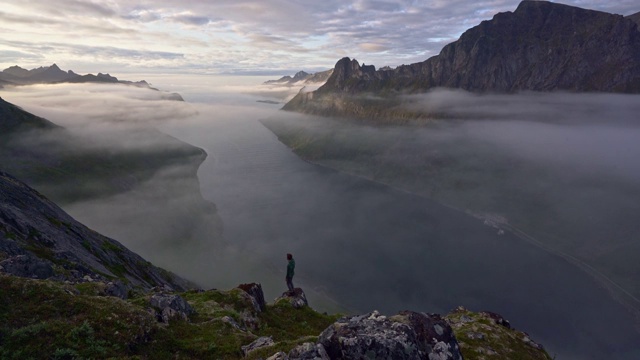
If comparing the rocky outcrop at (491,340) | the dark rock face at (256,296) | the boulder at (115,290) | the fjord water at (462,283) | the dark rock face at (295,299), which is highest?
the boulder at (115,290)

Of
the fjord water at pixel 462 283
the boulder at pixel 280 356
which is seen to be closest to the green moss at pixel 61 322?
the boulder at pixel 280 356

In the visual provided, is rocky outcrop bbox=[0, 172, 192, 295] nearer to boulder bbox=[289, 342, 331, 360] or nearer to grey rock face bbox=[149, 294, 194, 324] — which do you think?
grey rock face bbox=[149, 294, 194, 324]

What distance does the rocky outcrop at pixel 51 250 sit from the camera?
112ft

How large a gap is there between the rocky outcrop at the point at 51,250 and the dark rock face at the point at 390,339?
22284 millimetres

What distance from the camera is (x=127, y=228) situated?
179m

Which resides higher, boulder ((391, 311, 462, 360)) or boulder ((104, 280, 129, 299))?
boulder ((391, 311, 462, 360))

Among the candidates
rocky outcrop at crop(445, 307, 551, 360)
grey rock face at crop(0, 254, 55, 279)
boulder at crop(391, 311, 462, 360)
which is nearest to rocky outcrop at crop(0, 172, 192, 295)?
grey rock face at crop(0, 254, 55, 279)

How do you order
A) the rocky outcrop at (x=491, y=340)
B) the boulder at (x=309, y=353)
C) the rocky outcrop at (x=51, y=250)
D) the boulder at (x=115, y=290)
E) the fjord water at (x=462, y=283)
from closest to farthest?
the boulder at (x=309, y=353)
the boulder at (x=115, y=290)
the rocky outcrop at (x=51, y=250)
the rocky outcrop at (x=491, y=340)
the fjord water at (x=462, y=283)

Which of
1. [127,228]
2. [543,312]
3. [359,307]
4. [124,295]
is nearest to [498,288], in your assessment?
[543,312]

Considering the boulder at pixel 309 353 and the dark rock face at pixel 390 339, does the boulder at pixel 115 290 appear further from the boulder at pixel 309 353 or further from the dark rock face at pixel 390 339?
the dark rock face at pixel 390 339

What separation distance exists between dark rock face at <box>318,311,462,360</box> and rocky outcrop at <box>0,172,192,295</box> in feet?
73.1

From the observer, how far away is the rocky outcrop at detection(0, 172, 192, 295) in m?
34.2

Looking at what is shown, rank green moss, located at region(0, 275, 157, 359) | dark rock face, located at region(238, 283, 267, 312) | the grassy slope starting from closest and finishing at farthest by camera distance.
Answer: green moss, located at region(0, 275, 157, 359)
the grassy slope
dark rock face, located at region(238, 283, 267, 312)

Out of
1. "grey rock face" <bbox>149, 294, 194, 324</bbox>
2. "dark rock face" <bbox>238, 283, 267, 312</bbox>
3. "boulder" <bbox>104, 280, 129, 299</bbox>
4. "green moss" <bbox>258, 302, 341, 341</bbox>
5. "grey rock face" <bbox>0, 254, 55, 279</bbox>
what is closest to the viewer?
"grey rock face" <bbox>149, 294, 194, 324</bbox>
